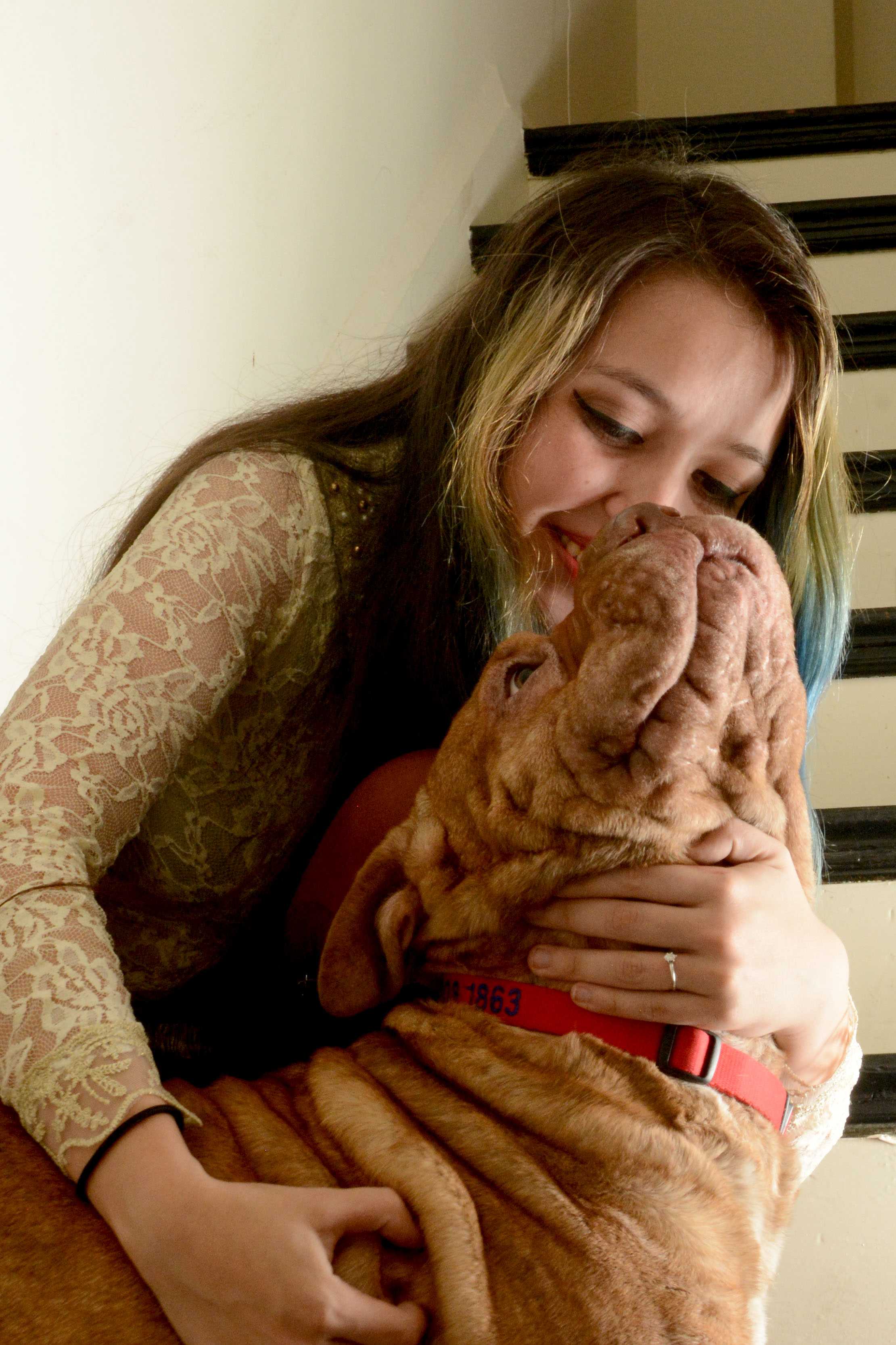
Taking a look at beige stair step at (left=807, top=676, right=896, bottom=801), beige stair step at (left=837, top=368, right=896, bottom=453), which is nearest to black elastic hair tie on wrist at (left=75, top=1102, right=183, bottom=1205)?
beige stair step at (left=807, top=676, right=896, bottom=801)

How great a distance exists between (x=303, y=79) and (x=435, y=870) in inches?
78.5

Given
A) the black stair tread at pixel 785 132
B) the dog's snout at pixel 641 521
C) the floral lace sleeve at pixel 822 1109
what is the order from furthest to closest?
the black stair tread at pixel 785 132
the floral lace sleeve at pixel 822 1109
the dog's snout at pixel 641 521

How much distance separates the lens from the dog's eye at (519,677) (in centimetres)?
126

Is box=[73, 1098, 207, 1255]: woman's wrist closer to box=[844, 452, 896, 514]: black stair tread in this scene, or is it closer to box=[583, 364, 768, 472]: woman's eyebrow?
box=[583, 364, 768, 472]: woman's eyebrow

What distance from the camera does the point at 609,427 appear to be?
60.6 inches

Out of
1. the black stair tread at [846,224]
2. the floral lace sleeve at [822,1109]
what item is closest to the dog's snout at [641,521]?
the floral lace sleeve at [822,1109]

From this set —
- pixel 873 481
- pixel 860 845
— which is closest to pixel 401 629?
pixel 860 845

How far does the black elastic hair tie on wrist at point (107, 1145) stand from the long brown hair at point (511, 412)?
2.43 ft

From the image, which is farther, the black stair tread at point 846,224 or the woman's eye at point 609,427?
the black stair tread at point 846,224

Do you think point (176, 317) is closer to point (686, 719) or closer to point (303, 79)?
point (303, 79)

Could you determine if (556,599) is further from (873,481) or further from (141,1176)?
(873,481)

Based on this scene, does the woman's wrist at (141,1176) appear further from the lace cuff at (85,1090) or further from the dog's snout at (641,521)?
the dog's snout at (641,521)

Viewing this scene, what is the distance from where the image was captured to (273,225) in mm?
2500

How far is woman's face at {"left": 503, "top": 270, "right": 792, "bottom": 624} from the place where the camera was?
1.52 meters
